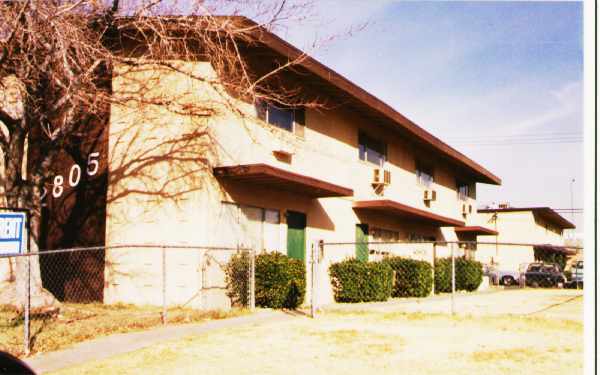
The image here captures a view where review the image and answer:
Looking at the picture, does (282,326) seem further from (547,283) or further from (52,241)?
(547,283)

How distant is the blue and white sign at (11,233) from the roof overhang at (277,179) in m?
5.20

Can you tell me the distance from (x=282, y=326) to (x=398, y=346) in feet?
8.91

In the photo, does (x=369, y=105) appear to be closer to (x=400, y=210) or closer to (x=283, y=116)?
(x=283, y=116)

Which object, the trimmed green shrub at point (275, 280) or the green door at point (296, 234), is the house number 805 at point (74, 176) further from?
the green door at point (296, 234)

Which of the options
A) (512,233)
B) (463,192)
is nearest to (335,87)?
(463,192)

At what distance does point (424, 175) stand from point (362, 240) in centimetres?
742

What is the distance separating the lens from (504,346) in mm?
8641

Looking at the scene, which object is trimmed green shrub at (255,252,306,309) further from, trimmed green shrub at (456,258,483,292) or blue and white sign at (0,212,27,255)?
trimmed green shrub at (456,258,483,292)

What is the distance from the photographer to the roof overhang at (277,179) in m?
12.8

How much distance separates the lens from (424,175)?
83.9 ft

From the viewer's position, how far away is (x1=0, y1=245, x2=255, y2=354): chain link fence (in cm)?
1098

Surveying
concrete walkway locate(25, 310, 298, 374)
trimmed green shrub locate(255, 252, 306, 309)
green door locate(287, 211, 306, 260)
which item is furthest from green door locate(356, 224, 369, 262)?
concrete walkway locate(25, 310, 298, 374)

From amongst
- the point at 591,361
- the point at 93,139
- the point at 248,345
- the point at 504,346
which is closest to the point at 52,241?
the point at 93,139

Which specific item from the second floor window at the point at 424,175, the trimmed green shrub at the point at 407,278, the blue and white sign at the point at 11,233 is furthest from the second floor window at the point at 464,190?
the blue and white sign at the point at 11,233
